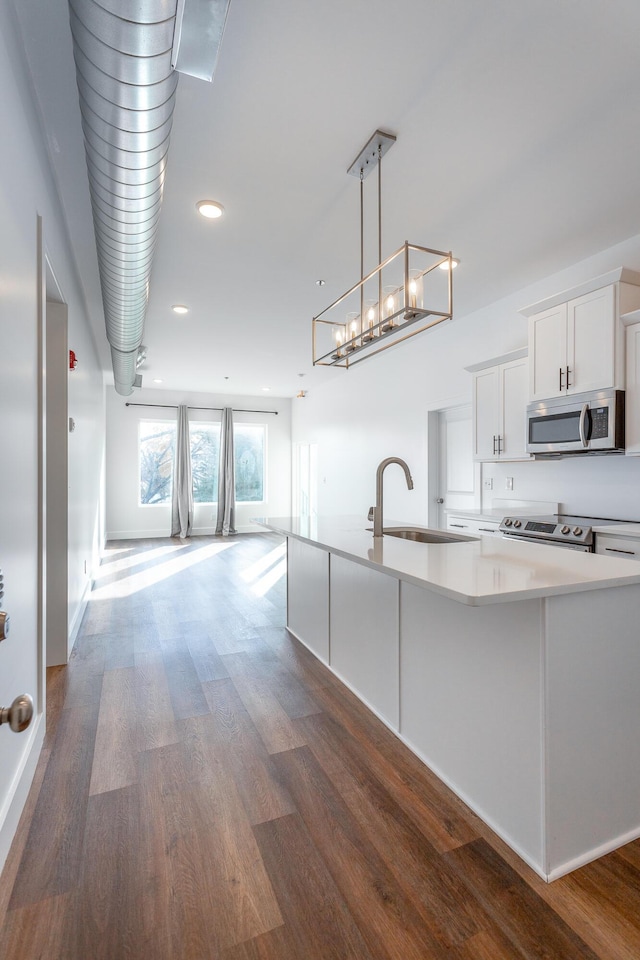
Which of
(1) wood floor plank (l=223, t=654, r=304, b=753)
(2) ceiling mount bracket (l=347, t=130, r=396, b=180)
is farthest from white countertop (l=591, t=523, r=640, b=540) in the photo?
(2) ceiling mount bracket (l=347, t=130, r=396, b=180)

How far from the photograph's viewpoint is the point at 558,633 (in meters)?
1.45

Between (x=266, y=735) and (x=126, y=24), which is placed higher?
(x=126, y=24)

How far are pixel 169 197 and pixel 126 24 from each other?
166 cm

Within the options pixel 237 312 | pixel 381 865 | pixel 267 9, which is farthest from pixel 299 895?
pixel 237 312

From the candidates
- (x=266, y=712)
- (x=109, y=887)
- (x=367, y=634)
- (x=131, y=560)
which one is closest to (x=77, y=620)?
(x=266, y=712)

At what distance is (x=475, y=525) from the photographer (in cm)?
408

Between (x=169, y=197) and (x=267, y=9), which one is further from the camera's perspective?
(x=169, y=197)


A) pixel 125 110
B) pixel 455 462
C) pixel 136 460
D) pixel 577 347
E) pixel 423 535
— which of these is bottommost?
pixel 423 535

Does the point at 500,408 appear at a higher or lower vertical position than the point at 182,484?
higher

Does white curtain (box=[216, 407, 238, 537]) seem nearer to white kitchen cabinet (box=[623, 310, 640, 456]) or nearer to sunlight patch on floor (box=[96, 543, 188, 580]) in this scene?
sunlight patch on floor (box=[96, 543, 188, 580])

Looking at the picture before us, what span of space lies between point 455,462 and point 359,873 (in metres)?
4.08

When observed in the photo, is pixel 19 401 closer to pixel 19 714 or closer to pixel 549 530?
pixel 19 714

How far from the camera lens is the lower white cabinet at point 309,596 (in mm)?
3016

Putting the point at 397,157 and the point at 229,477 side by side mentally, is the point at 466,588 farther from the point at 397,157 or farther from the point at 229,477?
the point at 229,477
